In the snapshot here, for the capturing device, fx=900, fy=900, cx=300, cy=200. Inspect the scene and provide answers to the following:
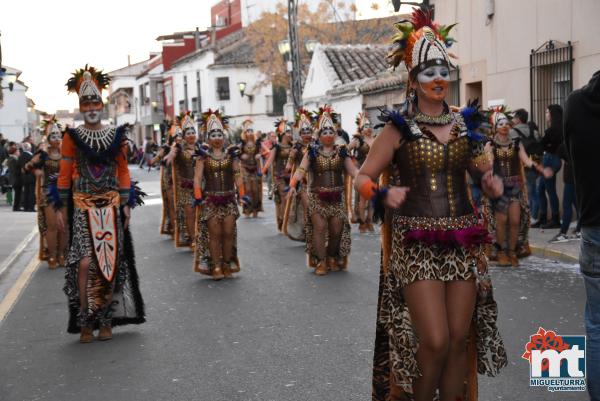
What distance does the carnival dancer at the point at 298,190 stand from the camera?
14180 millimetres

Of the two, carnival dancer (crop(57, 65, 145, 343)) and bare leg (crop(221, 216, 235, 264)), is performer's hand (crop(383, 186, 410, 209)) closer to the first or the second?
carnival dancer (crop(57, 65, 145, 343))

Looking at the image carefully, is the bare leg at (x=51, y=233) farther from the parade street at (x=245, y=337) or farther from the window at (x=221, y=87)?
the window at (x=221, y=87)

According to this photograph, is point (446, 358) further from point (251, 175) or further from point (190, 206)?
point (251, 175)

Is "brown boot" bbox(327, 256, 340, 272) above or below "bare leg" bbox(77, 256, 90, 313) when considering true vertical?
below

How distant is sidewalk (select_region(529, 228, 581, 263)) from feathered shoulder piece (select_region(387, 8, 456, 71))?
7039mm

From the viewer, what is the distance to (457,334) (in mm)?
4906

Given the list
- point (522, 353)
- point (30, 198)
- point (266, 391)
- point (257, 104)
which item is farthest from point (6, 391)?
point (257, 104)

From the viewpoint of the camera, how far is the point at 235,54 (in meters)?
60.8

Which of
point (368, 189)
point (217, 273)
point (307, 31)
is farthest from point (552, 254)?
point (307, 31)

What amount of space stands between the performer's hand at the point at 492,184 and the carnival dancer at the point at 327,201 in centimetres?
656

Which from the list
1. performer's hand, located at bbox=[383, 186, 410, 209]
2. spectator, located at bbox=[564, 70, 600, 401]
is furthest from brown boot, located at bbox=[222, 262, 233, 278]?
spectator, located at bbox=[564, 70, 600, 401]

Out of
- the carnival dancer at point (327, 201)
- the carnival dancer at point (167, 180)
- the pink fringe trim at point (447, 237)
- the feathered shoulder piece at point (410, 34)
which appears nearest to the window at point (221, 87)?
the carnival dancer at point (167, 180)

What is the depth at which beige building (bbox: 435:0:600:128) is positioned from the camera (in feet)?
50.0

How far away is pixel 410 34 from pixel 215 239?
6.62 meters
